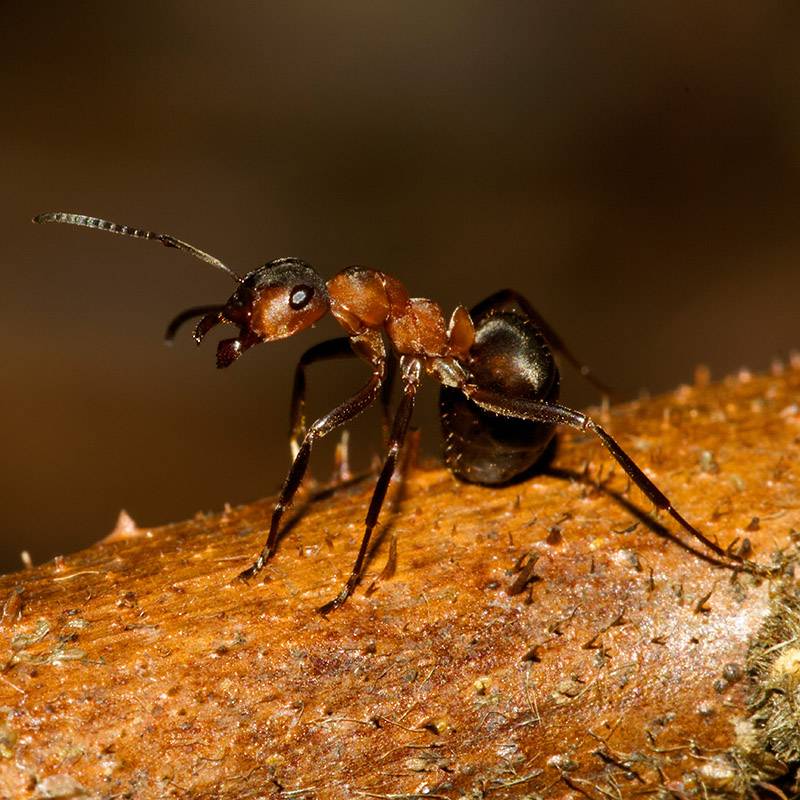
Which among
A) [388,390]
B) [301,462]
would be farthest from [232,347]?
[388,390]

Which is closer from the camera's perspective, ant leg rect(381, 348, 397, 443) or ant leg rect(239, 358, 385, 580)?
ant leg rect(239, 358, 385, 580)

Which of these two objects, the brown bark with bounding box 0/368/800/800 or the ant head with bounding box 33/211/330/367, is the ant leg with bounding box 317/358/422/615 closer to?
the brown bark with bounding box 0/368/800/800

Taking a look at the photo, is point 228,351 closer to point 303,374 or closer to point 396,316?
point 303,374

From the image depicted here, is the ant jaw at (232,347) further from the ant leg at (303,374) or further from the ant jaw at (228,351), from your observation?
the ant leg at (303,374)

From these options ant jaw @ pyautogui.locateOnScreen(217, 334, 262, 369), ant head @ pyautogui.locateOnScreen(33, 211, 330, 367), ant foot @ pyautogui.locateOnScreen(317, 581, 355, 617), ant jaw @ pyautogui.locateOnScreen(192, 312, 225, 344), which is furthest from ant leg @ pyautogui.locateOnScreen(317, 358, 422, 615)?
ant jaw @ pyautogui.locateOnScreen(192, 312, 225, 344)

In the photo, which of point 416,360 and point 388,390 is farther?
point 388,390

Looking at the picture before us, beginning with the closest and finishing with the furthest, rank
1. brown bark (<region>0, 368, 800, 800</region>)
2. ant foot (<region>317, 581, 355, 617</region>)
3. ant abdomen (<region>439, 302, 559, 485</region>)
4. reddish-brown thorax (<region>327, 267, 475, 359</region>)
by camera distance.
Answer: brown bark (<region>0, 368, 800, 800</region>), ant foot (<region>317, 581, 355, 617</region>), ant abdomen (<region>439, 302, 559, 485</region>), reddish-brown thorax (<region>327, 267, 475, 359</region>)
